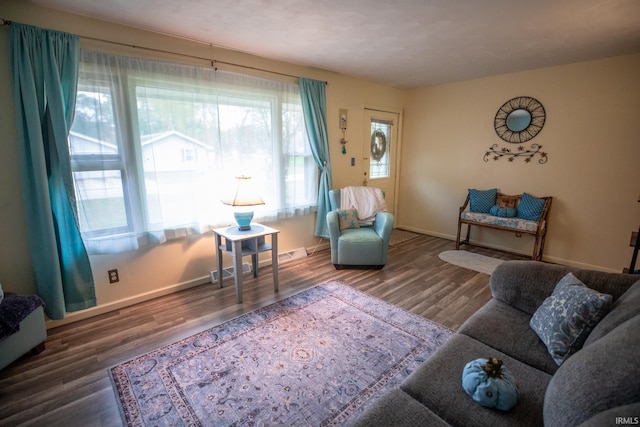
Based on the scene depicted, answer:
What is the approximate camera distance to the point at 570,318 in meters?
1.41

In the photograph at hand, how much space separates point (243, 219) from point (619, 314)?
264cm

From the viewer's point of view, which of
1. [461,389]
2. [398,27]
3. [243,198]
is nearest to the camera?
[461,389]

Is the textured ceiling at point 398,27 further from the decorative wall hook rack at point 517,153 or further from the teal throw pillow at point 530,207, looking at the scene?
the teal throw pillow at point 530,207

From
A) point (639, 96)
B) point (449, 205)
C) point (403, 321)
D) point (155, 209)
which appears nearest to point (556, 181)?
point (639, 96)

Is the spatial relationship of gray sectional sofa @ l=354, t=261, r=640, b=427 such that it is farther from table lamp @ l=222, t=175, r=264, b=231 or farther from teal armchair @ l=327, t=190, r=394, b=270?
table lamp @ l=222, t=175, r=264, b=231

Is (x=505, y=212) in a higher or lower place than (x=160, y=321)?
higher

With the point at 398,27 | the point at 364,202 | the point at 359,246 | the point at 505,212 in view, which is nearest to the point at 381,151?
the point at 364,202

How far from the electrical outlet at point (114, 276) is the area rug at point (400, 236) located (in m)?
3.46

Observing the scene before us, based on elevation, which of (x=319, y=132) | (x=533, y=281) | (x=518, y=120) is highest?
(x=518, y=120)

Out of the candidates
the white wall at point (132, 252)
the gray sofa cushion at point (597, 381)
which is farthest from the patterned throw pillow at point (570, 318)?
the white wall at point (132, 252)

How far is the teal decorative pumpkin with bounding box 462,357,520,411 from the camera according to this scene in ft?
3.63

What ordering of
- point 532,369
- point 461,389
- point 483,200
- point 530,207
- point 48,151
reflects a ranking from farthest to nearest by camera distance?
1. point 483,200
2. point 530,207
3. point 48,151
4. point 532,369
5. point 461,389

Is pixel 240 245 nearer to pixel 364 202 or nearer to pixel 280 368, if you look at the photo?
pixel 280 368

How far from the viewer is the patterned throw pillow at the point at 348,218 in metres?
3.70
